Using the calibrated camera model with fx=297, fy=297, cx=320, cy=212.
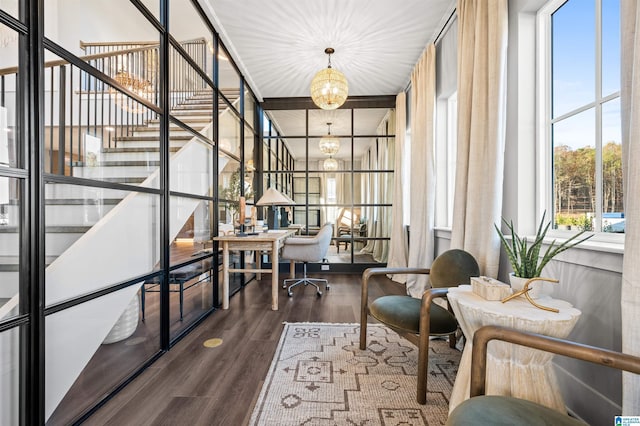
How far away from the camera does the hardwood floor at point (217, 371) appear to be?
1502mm

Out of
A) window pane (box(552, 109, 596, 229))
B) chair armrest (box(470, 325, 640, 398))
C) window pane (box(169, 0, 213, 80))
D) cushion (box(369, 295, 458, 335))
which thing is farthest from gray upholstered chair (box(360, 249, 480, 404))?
window pane (box(169, 0, 213, 80))

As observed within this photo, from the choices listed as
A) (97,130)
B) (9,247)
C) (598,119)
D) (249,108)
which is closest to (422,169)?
(598,119)


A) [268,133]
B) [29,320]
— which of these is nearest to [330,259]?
[268,133]

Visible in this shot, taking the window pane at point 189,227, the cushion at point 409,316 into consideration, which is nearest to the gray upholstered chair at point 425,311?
the cushion at point 409,316

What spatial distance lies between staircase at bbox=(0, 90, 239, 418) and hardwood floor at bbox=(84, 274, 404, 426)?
371 millimetres

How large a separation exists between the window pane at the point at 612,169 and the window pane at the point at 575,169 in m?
0.08

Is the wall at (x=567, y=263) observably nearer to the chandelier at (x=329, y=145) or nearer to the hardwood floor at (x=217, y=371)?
the hardwood floor at (x=217, y=371)

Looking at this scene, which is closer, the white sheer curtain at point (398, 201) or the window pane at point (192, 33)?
the window pane at point (192, 33)

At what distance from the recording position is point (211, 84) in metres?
3.08

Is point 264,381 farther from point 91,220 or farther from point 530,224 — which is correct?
point 530,224

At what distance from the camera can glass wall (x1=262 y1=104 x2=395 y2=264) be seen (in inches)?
201

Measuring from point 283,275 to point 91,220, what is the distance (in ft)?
11.5

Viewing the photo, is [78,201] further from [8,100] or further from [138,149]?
[138,149]

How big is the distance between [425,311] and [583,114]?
140 cm
